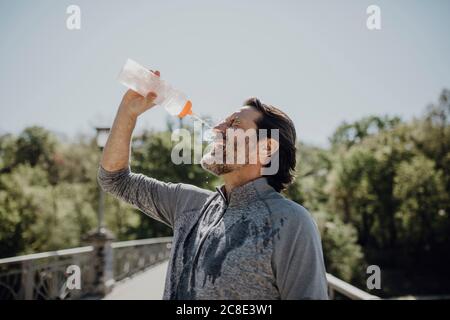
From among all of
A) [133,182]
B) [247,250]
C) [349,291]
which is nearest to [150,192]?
[133,182]

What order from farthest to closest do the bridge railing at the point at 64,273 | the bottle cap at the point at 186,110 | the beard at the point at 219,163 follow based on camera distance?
the bridge railing at the point at 64,273
the bottle cap at the point at 186,110
the beard at the point at 219,163

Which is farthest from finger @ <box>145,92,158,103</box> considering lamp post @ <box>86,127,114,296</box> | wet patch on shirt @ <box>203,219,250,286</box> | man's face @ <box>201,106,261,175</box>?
lamp post @ <box>86,127,114,296</box>

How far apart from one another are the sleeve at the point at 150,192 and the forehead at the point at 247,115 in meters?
0.43

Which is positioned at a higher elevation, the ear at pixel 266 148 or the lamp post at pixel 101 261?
the ear at pixel 266 148

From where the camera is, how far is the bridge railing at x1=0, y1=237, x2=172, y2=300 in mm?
5402

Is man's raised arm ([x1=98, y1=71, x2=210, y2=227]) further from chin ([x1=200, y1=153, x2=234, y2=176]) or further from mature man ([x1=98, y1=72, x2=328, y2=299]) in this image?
chin ([x1=200, y1=153, x2=234, y2=176])

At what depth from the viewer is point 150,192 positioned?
188 cm

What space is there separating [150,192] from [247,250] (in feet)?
2.33

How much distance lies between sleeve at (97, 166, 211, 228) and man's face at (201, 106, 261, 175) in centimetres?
18

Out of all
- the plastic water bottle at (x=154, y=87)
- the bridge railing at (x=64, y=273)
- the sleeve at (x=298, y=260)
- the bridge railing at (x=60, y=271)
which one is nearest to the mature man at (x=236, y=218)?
the sleeve at (x=298, y=260)

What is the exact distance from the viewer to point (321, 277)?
1309 millimetres

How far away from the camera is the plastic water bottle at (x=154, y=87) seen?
6.81 ft

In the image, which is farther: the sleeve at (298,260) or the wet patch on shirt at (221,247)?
the wet patch on shirt at (221,247)

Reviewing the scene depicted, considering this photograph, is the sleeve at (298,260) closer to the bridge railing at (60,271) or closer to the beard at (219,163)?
the beard at (219,163)
